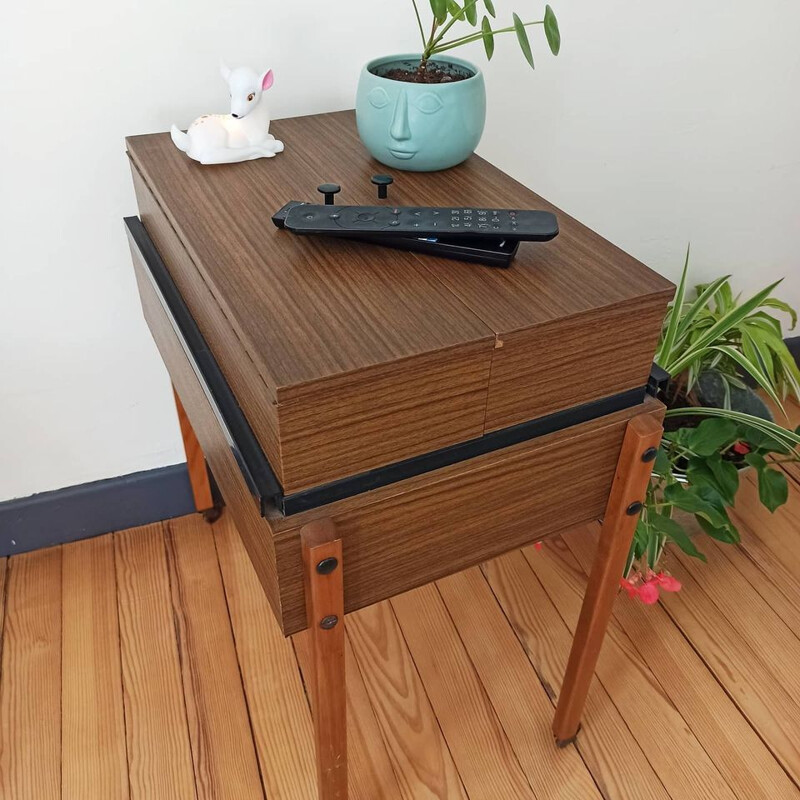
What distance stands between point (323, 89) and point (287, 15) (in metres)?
0.11

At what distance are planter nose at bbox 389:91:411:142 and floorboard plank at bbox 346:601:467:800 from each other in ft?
2.44

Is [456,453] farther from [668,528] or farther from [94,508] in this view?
[94,508]

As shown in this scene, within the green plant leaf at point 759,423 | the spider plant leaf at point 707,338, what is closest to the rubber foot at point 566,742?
the green plant leaf at point 759,423

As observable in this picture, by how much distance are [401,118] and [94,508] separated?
2.87ft

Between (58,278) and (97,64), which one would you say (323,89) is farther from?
(58,278)

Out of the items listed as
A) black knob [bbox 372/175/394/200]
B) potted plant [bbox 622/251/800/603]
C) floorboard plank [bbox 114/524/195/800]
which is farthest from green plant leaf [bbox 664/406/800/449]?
floorboard plank [bbox 114/524/195/800]

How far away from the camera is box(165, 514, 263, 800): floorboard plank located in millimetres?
1057

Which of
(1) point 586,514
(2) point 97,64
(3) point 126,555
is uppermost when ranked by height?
(2) point 97,64

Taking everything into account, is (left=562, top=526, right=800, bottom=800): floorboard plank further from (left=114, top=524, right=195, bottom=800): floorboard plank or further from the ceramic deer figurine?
the ceramic deer figurine

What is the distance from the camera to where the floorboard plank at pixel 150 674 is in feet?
3.46

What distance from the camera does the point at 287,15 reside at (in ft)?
3.43

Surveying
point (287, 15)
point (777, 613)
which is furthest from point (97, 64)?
point (777, 613)

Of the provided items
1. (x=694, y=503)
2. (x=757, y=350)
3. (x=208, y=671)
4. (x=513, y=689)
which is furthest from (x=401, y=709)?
(x=757, y=350)

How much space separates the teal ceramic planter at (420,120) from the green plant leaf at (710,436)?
569mm
